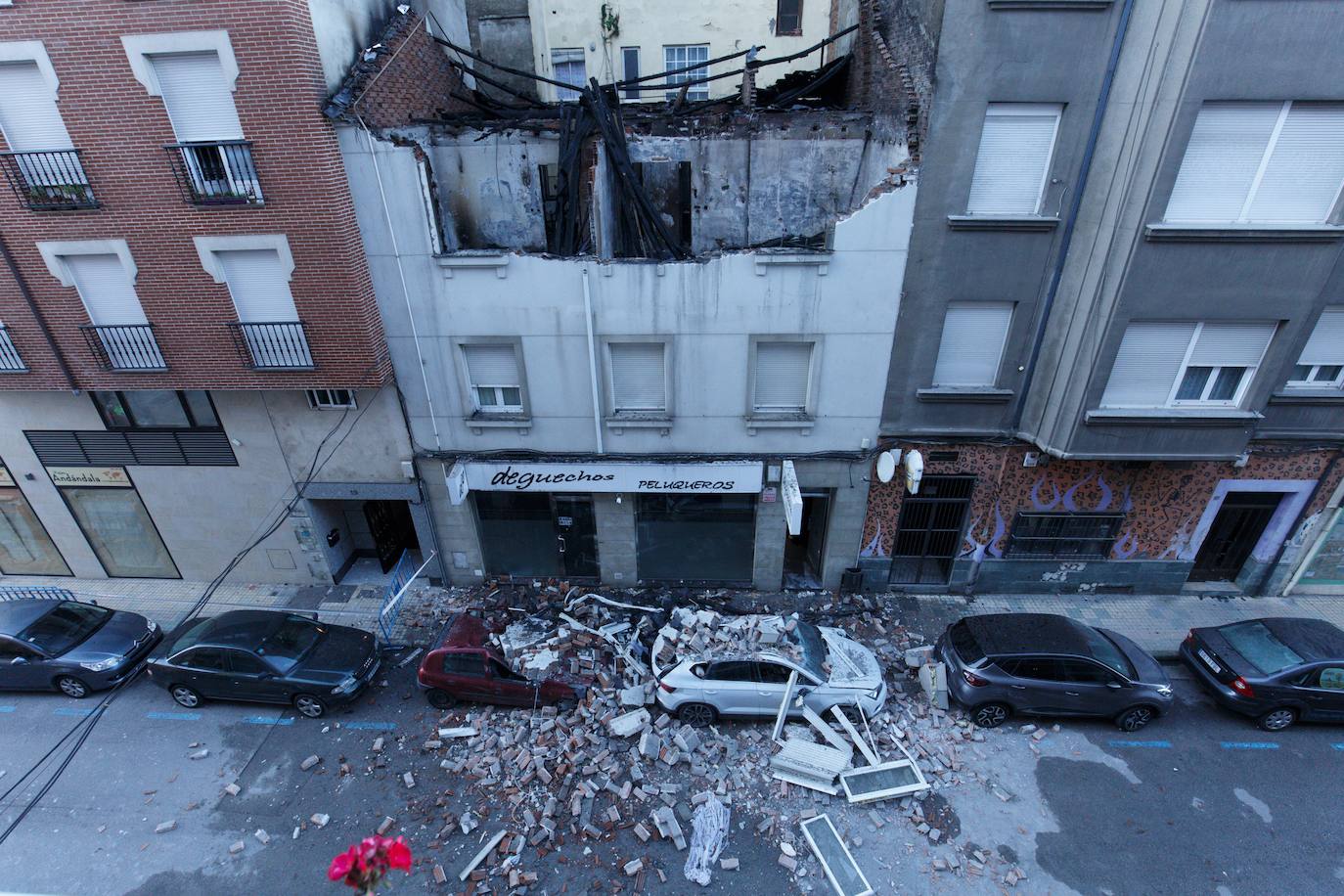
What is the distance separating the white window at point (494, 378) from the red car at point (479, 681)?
4480 millimetres

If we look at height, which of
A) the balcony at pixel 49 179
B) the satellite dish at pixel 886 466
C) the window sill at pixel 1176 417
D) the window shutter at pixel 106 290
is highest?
the balcony at pixel 49 179

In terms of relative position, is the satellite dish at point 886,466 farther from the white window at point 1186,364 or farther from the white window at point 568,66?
the white window at point 568,66

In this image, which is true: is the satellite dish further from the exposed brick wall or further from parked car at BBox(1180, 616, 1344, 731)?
the exposed brick wall

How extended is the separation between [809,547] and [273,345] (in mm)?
11595

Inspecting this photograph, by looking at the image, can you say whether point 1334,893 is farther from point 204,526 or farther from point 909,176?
point 204,526

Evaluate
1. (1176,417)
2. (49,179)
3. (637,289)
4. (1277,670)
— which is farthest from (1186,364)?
(49,179)

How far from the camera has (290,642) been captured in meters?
10.6

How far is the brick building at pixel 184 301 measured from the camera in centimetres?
894

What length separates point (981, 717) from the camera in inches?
395

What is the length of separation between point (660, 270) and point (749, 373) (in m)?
2.50

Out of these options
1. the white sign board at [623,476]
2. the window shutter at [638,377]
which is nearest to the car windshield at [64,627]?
the white sign board at [623,476]

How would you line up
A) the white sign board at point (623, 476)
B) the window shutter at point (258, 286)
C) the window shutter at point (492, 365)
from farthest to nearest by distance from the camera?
the white sign board at point (623, 476) < the window shutter at point (492, 365) < the window shutter at point (258, 286)

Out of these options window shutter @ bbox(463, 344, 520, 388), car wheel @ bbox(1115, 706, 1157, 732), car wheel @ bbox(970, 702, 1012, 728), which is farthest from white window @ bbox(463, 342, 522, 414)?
car wheel @ bbox(1115, 706, 1157, 732)

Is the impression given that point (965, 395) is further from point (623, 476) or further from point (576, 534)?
point (576, 534)
